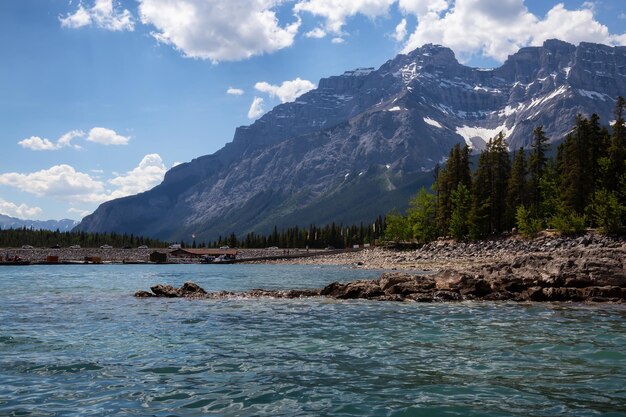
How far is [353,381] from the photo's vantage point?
1399 centimetres

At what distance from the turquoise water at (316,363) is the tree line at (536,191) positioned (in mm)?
58662

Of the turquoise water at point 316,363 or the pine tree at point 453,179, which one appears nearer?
the turquoise water at point 316,363

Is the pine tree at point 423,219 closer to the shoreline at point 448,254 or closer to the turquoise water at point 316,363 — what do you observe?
the shoreline at point 448,254

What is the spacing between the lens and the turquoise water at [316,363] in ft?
38.9

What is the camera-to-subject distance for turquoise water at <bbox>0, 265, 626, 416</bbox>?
1185 centimetres

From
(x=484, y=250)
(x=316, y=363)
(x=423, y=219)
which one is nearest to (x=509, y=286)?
(x=316, y=363)

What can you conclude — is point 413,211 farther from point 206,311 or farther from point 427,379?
point 427,379

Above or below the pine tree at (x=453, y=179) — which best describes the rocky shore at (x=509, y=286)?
below

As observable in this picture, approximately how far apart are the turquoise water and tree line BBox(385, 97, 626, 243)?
192 feet

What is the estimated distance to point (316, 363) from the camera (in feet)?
53.6

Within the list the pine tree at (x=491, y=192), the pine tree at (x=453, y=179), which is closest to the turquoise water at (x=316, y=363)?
the pine tree at (x=491, y=192)

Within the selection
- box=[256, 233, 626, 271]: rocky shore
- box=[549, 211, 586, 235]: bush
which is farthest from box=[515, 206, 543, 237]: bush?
box=[549, 211, 586, 235]: bush

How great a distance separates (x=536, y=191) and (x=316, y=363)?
96443 millimetres

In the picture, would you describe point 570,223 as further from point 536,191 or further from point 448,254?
point 536,191
